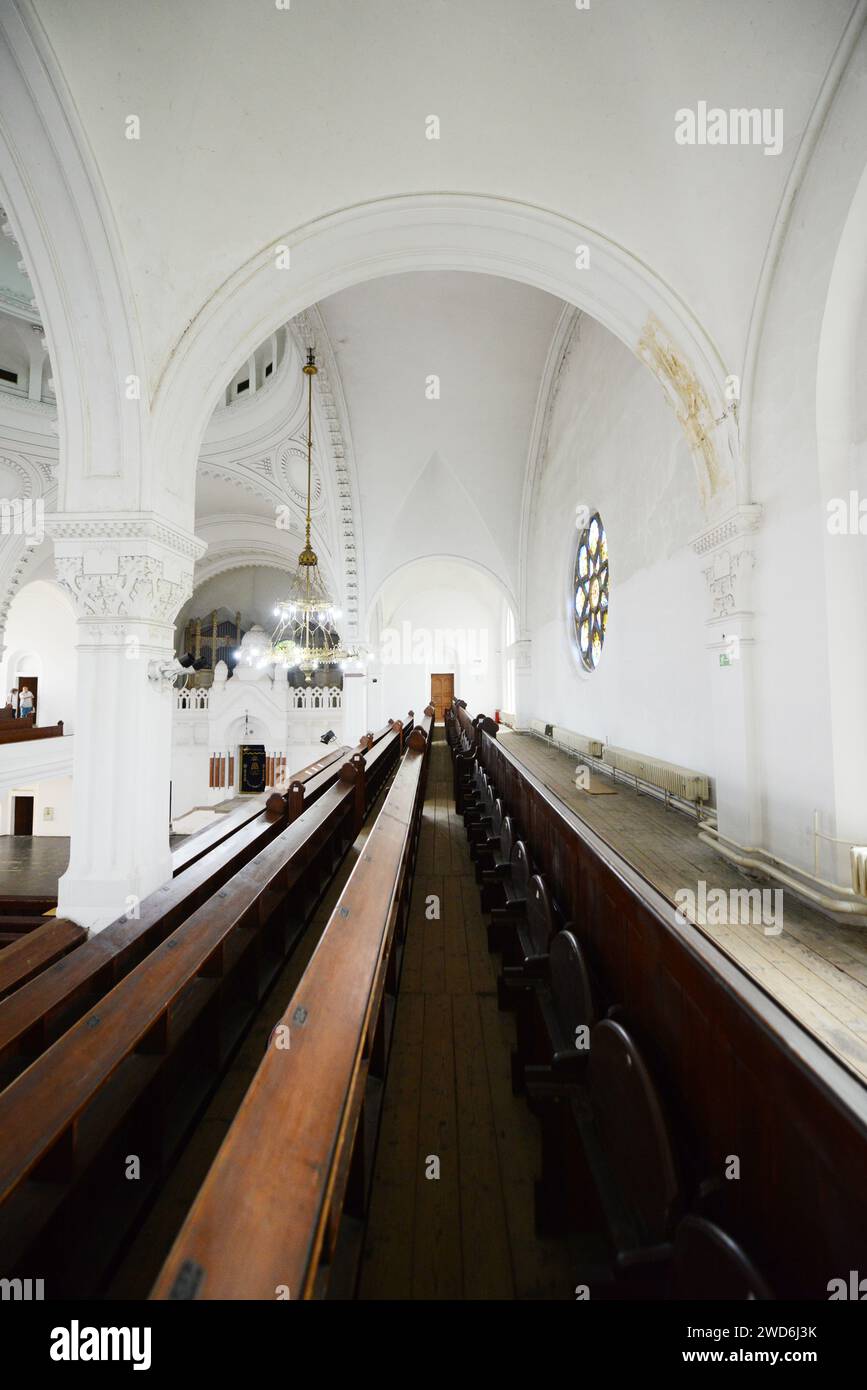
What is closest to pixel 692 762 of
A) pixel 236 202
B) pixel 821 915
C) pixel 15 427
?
pixel 821 915

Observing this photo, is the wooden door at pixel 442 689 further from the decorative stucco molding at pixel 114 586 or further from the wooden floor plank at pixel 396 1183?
the wooden floor plank at pixel 396 1183

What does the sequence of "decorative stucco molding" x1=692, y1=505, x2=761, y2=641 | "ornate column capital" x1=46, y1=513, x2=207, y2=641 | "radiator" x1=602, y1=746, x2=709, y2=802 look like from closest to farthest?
"decorative stucco molding" x1=692, y1=505, x2=761, y2=641, "ornate column capital" x1=46, y1=513, x2=207, y2=641, "radiator" x1=602, y1=746, x2=709, y2=802

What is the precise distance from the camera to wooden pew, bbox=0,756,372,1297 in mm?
1499

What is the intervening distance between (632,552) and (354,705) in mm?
7473

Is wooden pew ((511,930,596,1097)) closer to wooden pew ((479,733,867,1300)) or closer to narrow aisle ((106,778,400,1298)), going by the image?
wooden pew ((479,733,867,1300))

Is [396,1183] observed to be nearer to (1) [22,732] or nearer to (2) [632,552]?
(2) [632,552]

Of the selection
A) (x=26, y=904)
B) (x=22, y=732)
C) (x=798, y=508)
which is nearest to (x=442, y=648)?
(x=22, y=732)

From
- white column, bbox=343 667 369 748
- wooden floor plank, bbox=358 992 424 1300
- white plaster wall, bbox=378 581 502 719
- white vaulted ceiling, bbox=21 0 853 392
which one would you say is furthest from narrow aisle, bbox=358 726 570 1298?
white plaster wall, bbox=378 581 502 719

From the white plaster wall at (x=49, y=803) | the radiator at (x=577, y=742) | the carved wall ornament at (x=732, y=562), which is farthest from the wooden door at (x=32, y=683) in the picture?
the carved wall ornament at (x=732, y=562)

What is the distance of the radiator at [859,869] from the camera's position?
287cm

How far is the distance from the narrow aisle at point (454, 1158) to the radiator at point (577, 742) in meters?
4.60

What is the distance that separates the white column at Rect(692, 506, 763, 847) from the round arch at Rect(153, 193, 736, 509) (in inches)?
18.1

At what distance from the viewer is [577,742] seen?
8.40 metres
